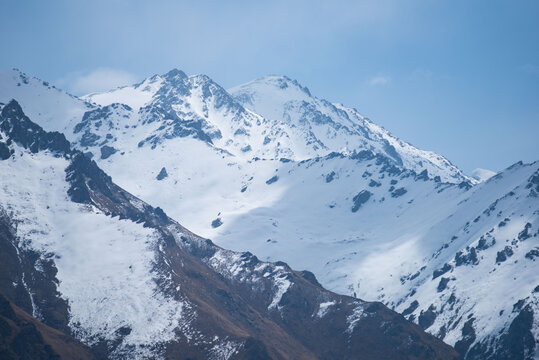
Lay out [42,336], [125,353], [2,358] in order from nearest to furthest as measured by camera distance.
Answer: [2,358] → [42,336] → [125,353]

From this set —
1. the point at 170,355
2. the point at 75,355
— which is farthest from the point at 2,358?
the point at 170,355

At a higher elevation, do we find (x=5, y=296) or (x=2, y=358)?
(x=5, y=296)

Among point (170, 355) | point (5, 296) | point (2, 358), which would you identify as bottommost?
point (170, 355)

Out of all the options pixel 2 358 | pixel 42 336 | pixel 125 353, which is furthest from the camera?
pixel 125 353

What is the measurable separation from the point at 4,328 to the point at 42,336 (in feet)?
33.1

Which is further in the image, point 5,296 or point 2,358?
point 5,296

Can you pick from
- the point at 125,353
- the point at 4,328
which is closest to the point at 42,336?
the point at 4,328

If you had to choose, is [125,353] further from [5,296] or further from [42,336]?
[5,296]

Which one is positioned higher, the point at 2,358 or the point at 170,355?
the point at 2,358

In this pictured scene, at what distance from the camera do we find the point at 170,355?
199875mm

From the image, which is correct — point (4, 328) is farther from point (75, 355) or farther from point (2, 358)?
point (75, 355)

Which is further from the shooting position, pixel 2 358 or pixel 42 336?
pixel 42 336

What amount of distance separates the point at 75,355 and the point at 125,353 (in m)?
17.1

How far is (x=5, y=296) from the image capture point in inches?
7869
